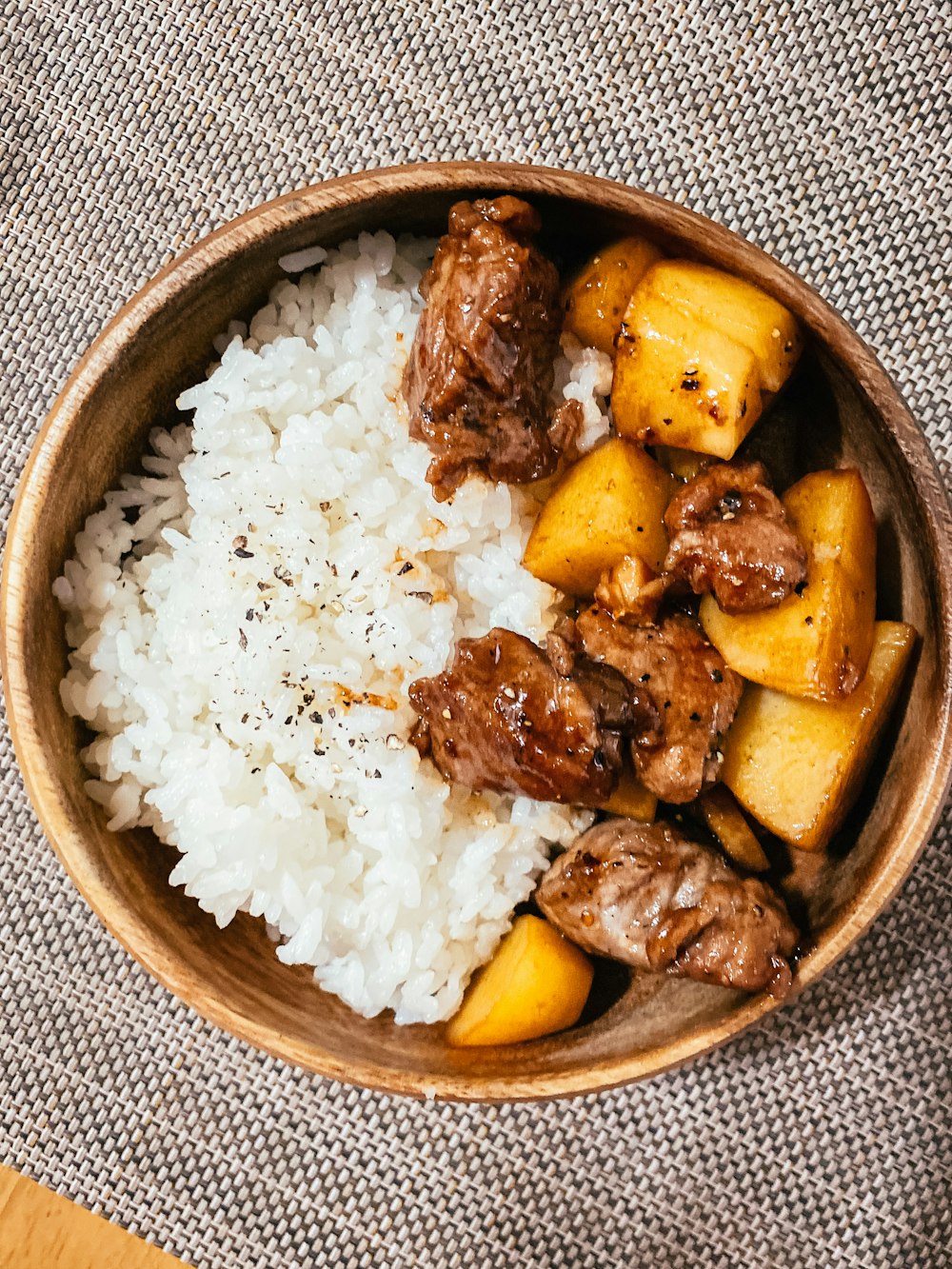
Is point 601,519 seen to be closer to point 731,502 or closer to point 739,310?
point 731,502

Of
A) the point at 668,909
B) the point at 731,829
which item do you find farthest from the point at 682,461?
the point at 668,909

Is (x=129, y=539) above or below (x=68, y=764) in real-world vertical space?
above

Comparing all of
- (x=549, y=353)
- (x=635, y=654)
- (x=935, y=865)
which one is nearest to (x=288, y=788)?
(x=635, y=654)

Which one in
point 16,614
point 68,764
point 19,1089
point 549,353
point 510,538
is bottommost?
point 19,1089

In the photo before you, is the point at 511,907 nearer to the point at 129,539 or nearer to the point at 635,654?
the point at 635,654

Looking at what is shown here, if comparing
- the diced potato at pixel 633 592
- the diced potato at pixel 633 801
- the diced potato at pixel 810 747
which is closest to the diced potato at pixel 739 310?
the diced potato at pixel 633 592

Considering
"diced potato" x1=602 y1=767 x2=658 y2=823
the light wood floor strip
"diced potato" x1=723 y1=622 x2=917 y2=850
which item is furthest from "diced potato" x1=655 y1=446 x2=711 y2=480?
the light wood floor strip

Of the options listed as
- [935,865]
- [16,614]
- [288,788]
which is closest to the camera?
[16,614]

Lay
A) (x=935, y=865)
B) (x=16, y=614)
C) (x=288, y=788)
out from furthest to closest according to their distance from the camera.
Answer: (x=935, y=865) → (x=288, y=788) → (x=16, y=614)
